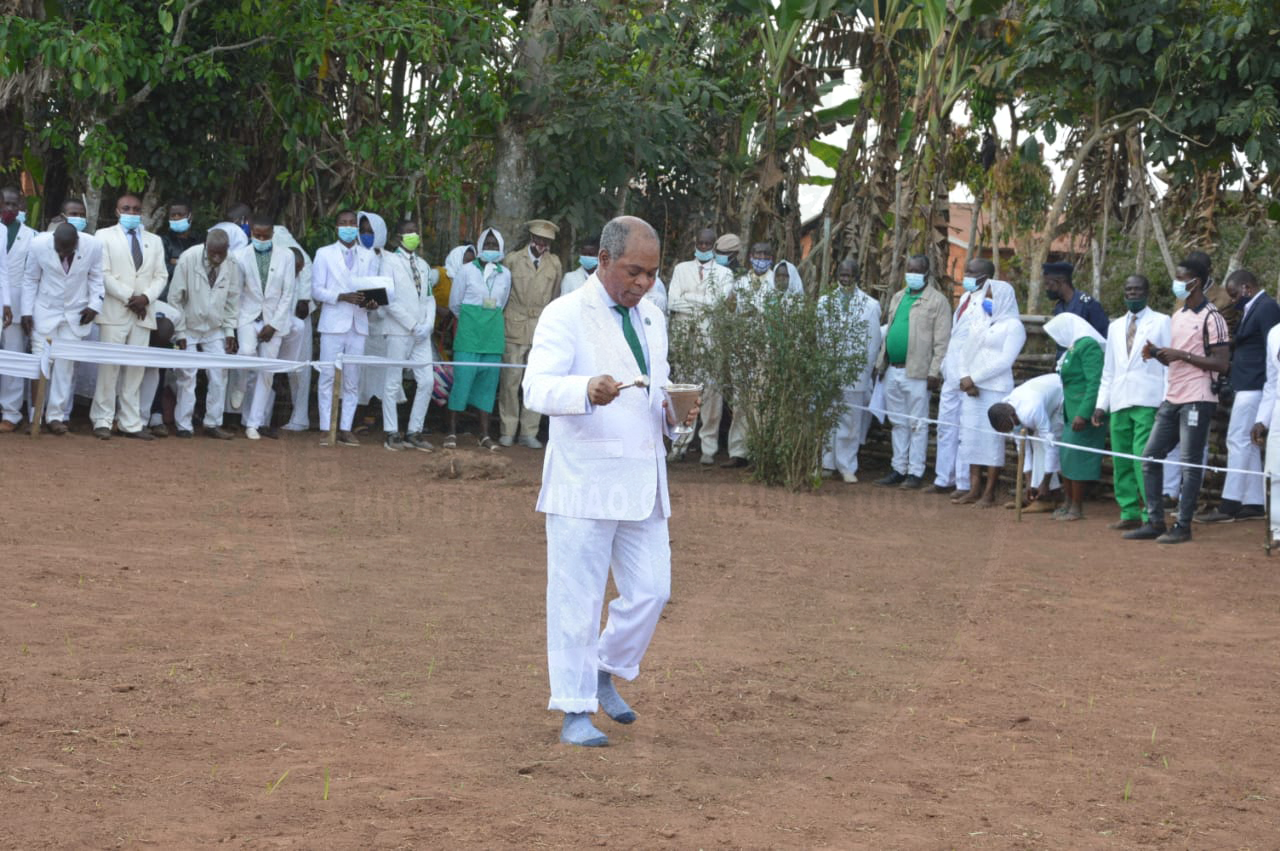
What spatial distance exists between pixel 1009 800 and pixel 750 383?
823cm

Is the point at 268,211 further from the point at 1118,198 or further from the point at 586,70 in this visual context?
the point at 1118,198

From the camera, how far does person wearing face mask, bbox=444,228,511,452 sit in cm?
1478

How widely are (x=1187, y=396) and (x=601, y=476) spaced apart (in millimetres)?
6805

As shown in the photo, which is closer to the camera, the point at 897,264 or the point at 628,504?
the point at 628,504

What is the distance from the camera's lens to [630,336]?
565 centimetres

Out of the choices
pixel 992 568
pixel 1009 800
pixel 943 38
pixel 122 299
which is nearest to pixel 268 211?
pixel 122 299

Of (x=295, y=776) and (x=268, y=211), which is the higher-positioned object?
(x=268, y=211)

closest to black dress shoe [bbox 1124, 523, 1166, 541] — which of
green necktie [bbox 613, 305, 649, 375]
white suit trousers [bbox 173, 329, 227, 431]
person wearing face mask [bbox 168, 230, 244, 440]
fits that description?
green necktie [bbox 613, 305, 649, 375]

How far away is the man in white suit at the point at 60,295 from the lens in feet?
42.2

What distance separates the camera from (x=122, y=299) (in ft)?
44.0

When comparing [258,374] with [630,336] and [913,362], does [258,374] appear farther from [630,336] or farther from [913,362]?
[630,336]

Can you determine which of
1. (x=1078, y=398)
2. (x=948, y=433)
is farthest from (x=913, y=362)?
(x=1078, y=398)

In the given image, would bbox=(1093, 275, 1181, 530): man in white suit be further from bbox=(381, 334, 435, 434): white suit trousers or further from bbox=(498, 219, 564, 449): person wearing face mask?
bbox=(381, 334, 435, 434): white suit trousers

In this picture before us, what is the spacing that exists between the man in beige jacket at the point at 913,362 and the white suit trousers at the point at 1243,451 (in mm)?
2640
